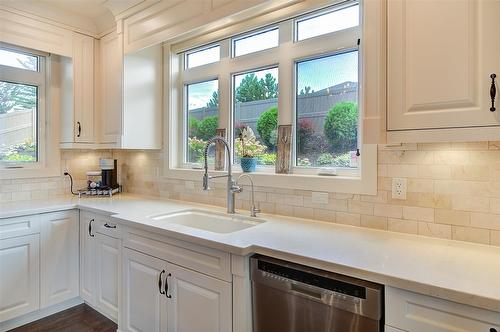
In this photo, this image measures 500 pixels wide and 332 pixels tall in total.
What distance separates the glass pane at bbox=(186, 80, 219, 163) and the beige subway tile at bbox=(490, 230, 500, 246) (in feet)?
6.30

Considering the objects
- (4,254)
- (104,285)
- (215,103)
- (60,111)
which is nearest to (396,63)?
(215,103)

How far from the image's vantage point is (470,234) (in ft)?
4.74

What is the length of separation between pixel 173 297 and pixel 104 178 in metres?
1.82

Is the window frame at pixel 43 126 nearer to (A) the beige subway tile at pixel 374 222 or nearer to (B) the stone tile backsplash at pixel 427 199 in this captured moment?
(B) the stone tile backsplash at pixel 427 199

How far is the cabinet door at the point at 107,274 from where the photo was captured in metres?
2.31

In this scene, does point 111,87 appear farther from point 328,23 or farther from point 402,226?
point 402,226

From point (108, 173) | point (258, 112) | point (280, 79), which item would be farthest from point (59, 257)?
point (280, 79)

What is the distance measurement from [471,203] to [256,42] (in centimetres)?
173

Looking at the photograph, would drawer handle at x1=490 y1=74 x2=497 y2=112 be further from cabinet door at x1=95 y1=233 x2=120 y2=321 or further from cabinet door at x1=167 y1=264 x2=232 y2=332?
cabinet door at x1=95 y1=233 x2=120 y2=321

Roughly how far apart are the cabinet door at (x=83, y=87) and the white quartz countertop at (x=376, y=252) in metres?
1.28

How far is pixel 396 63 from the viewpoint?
1320mm

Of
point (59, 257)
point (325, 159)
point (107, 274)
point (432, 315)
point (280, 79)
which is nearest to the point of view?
point (432, 315)

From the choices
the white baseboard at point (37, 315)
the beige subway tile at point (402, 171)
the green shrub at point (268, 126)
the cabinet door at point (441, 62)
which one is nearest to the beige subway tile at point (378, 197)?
the beige subway tile at point (402, 171)

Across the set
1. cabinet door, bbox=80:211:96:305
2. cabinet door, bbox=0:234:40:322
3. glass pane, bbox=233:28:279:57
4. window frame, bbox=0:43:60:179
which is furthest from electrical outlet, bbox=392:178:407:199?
window frame, bbox=0:43:60:179
